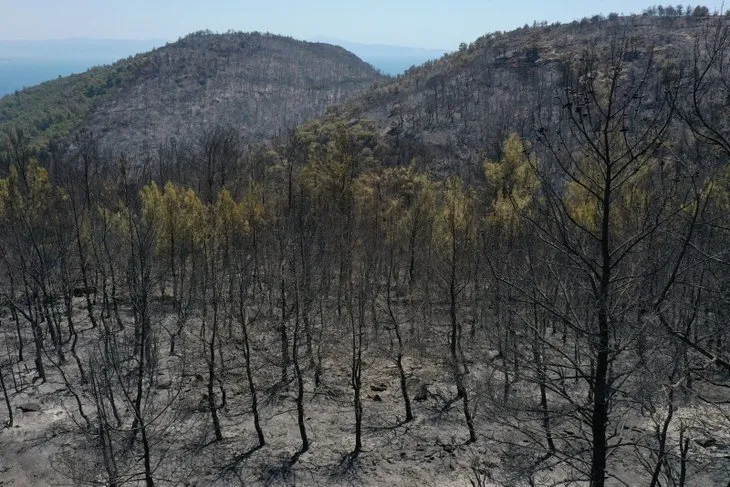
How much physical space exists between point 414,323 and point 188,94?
109807 mm

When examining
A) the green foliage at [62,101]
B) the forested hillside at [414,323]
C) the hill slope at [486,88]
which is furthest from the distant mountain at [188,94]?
the forested hillside at [414,323]

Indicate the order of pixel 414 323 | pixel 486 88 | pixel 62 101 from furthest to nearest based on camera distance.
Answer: pixel 62 101
pixel 486 88
pixel 414 323

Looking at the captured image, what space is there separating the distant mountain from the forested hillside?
68.6 metres

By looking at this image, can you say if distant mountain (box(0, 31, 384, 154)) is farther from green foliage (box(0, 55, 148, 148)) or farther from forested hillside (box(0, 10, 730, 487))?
forested hillside (box(0, 10, 730, 487))

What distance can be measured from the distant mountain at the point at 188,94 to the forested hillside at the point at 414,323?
68.6m

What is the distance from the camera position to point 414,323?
84.5 ft

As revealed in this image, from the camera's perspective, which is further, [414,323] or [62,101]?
[62,101]

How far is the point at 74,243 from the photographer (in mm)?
31688

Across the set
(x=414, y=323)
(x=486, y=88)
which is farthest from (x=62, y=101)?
(x=414, y=323)

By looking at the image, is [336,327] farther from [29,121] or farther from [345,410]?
[29,121]

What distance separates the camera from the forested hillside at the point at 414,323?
6145 mm

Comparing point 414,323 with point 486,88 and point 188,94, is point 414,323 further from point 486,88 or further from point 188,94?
point 188,94

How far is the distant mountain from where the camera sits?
101 meters

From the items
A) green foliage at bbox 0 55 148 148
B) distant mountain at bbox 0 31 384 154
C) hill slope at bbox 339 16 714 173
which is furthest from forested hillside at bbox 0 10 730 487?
green foliage at bbox 0 55 148 148
